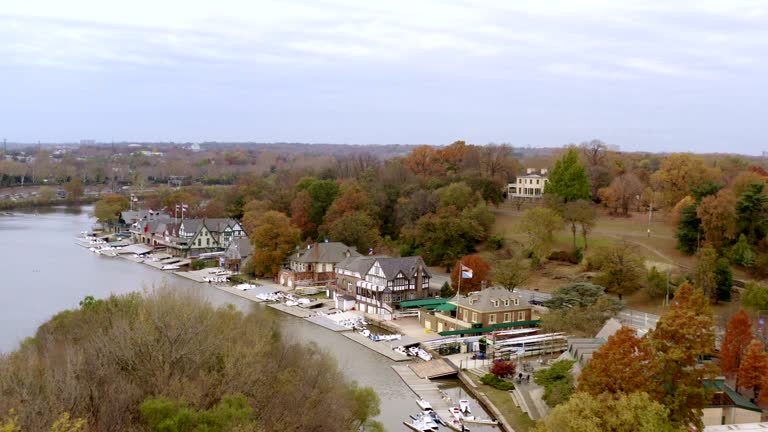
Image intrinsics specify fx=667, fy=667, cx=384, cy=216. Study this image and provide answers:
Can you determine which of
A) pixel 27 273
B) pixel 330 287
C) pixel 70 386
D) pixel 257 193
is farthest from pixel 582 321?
pixel 257 193

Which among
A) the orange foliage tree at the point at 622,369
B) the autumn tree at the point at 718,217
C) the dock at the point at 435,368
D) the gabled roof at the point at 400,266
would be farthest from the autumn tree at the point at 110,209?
the orange foliage tree at the point at 622,369

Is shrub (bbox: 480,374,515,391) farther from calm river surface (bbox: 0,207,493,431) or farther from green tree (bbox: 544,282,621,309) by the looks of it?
green tree (bbox: 544,282,621,309)

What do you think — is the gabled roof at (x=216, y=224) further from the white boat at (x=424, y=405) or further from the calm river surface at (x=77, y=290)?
the white boat at (x=424, y=405)

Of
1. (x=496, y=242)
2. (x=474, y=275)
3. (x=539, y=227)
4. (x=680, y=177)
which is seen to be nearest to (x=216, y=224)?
(x=496, y=242)

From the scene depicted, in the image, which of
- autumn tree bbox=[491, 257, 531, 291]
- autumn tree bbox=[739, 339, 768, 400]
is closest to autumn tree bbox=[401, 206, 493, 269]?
autumn tree bbox=[491, 257, 531, 291]

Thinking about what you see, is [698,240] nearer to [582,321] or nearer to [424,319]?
[582,321]

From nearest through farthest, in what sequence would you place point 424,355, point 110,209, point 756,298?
point 424,355 < point 756,298 < point 110,209

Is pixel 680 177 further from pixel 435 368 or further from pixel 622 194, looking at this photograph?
pixel 435 368
